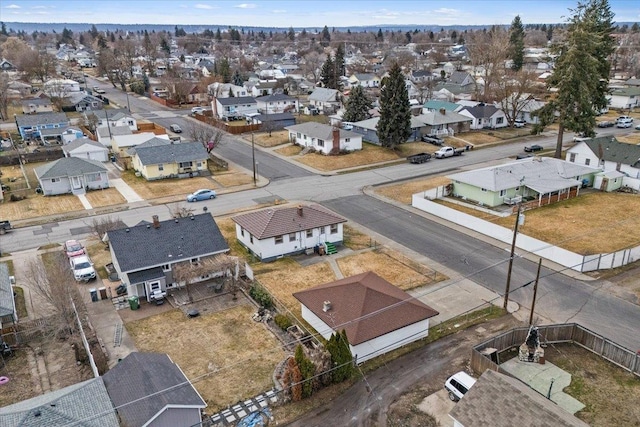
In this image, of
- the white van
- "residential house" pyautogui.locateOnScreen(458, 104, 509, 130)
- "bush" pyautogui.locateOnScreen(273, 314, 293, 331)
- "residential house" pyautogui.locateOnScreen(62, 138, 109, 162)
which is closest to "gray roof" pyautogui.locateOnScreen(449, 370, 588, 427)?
the white van

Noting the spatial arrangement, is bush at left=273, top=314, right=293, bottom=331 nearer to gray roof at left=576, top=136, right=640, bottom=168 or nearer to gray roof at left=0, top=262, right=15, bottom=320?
gray roof at left=0, top=262, right=15, bottom=320

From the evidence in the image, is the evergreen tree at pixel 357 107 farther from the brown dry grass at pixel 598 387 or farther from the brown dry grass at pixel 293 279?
the brown dry grass at pixel 598 387

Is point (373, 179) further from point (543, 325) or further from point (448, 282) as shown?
point (543, 325)

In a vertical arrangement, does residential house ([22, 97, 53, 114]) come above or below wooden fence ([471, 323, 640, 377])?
above

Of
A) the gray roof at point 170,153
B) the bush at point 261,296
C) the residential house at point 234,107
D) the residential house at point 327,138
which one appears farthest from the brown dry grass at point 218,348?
the residential house at point 234,107

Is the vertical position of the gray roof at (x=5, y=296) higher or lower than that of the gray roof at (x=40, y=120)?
lower

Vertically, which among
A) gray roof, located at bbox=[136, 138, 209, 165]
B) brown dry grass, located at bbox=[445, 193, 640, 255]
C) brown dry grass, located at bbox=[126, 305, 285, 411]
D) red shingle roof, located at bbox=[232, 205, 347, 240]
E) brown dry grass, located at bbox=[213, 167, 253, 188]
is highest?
gray roof, located at bbox=[136, 138, 209, 165]
